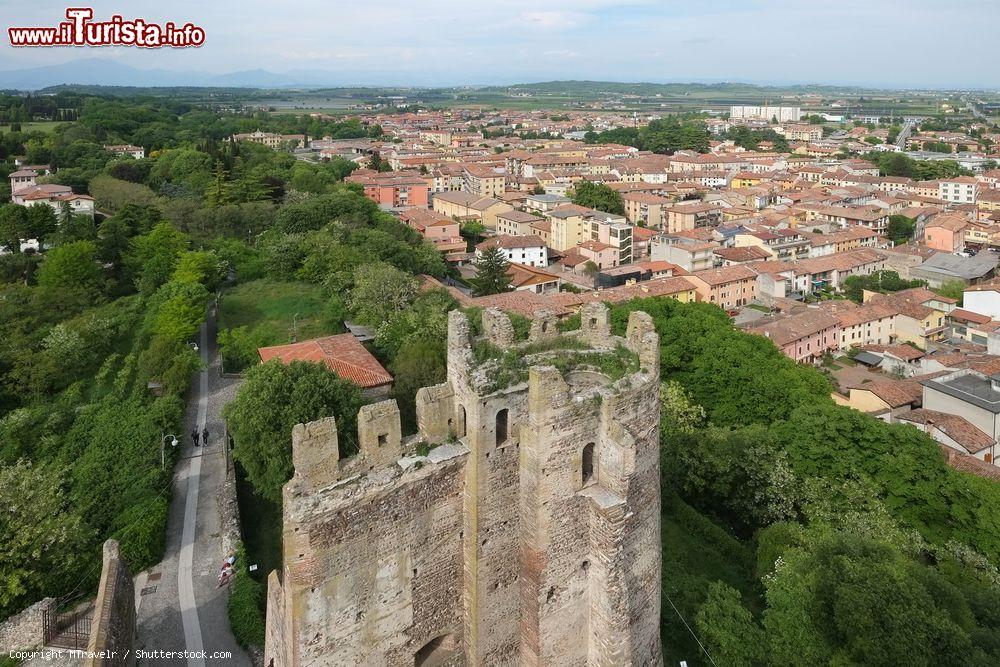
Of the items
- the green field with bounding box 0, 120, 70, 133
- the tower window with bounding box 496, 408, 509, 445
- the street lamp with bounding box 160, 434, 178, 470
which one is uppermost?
the green field with bounding box 0, 120, 70, 133

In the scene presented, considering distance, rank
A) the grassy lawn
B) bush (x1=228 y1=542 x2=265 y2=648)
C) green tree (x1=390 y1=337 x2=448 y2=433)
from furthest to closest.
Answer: the grassy lawn
green tree (x1=390 y1=337 x2=448 y2=433)
bush (x1=228 y1=542 x2=265 y2=648)

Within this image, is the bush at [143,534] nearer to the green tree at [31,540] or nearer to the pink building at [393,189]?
the green tree at [31,540]

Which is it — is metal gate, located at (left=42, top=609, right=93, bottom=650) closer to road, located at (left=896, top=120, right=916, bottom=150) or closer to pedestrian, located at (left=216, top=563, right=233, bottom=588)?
pedestrian, located at (left=216, top=563, right=233, bottom=588)

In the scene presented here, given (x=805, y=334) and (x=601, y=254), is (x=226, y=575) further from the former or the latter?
(x=601, y=254)

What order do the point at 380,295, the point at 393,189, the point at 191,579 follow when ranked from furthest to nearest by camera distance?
the point at 393,189, the point at 380,295, the point at 191,579

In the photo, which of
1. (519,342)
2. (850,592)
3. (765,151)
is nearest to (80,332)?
(519,342)

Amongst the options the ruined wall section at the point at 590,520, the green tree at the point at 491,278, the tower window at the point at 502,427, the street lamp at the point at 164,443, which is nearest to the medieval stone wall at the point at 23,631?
the street lamp at the point at 164,443

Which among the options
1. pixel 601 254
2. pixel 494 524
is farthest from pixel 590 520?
pixel 601 254

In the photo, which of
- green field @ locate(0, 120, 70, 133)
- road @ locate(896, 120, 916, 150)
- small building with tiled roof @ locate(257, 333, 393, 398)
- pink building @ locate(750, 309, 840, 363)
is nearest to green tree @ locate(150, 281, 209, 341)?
small building with tiled roof @ locate(257, 333, 393, 398)

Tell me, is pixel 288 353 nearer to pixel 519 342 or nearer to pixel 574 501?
pixel 519 342
